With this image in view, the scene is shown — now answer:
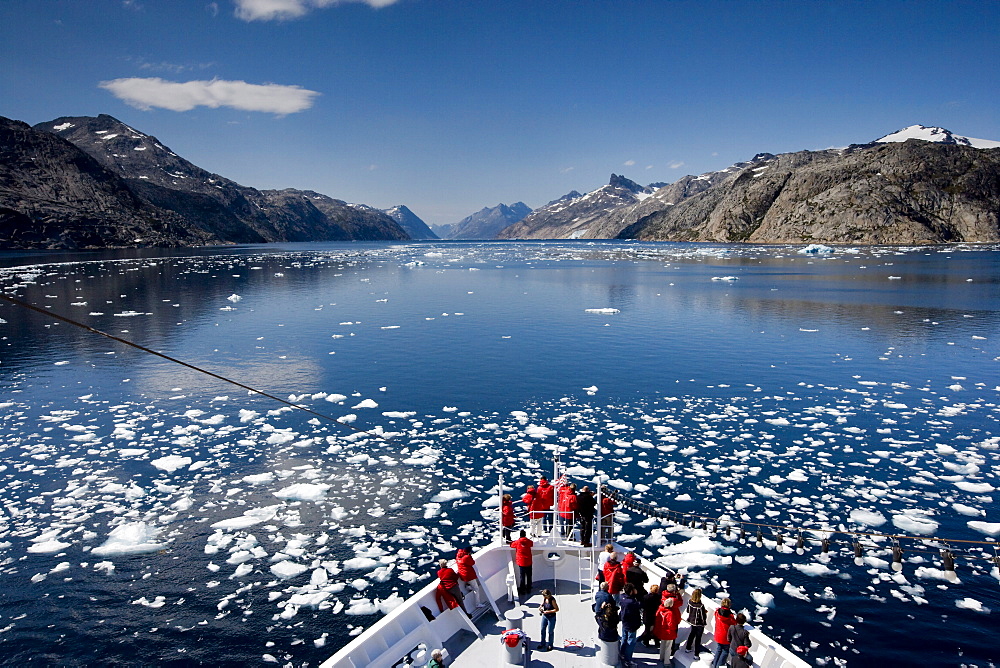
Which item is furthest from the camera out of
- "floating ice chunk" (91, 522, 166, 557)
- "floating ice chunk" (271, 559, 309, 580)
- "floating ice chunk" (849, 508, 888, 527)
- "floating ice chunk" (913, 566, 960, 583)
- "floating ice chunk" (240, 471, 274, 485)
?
"floating ice chunk" (240, 471, 274, 485)

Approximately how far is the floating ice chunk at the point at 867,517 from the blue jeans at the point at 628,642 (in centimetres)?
1044

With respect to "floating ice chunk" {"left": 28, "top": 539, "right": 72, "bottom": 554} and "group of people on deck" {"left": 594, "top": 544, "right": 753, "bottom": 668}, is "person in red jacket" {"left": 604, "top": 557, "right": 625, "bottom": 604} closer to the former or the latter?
"group of people on deck" {"left": 594, "top": 544, "right": 753, "bottom": 668}

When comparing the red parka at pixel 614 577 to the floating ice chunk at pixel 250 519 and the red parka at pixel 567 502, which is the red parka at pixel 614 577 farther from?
the floating ice chunk at pixel 250 519

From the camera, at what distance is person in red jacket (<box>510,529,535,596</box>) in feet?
44.3

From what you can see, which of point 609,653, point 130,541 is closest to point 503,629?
point 609,653

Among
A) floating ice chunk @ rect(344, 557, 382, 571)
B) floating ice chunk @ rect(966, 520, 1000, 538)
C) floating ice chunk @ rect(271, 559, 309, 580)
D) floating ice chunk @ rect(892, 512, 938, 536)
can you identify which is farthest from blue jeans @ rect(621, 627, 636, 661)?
floating ice chunk @ rect(966, 520, 1000, 538)

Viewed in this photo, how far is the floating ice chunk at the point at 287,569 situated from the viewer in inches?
593

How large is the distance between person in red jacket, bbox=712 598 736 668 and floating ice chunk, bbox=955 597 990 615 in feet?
23.8

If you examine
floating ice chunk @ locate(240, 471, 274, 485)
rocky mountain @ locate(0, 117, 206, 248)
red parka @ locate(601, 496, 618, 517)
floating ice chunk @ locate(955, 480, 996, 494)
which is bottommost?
floating ice chunk @ locate(240, 471, 274, 485)

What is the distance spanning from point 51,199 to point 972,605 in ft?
776

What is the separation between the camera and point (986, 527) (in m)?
16.9

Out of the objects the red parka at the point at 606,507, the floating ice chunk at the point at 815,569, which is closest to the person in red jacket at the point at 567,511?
the red parka at the point at 606,507

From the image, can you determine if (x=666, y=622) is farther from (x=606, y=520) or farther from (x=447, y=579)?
(x=447, y=579)

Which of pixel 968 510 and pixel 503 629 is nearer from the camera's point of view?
pixel 503 629
